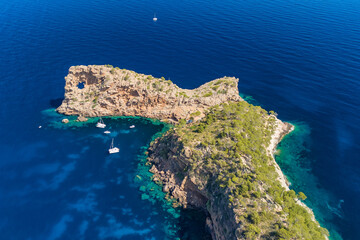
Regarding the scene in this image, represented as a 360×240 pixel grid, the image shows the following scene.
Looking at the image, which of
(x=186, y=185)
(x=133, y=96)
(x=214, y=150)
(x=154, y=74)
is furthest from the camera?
(x=154, y=74)

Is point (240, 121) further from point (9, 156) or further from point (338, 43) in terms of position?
point (338, 43)

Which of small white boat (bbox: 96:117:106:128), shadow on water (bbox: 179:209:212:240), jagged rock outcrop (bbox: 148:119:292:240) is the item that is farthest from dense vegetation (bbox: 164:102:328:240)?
small white boat (bbox: 96:117:106:128)

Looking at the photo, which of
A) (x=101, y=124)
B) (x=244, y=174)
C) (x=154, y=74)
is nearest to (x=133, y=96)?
(x=101, y=124)

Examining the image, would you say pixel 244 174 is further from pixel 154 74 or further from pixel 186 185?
pixel 154 74

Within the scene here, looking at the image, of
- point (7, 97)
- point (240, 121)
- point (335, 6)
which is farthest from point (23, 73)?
point (335, 6)

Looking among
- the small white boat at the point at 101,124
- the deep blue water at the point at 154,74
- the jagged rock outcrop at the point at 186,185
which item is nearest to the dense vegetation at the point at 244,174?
the jagged rock outcrop at the point at 186,185

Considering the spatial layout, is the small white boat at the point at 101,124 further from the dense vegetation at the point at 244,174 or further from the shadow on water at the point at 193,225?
the shadow on water at the point at 193,225
